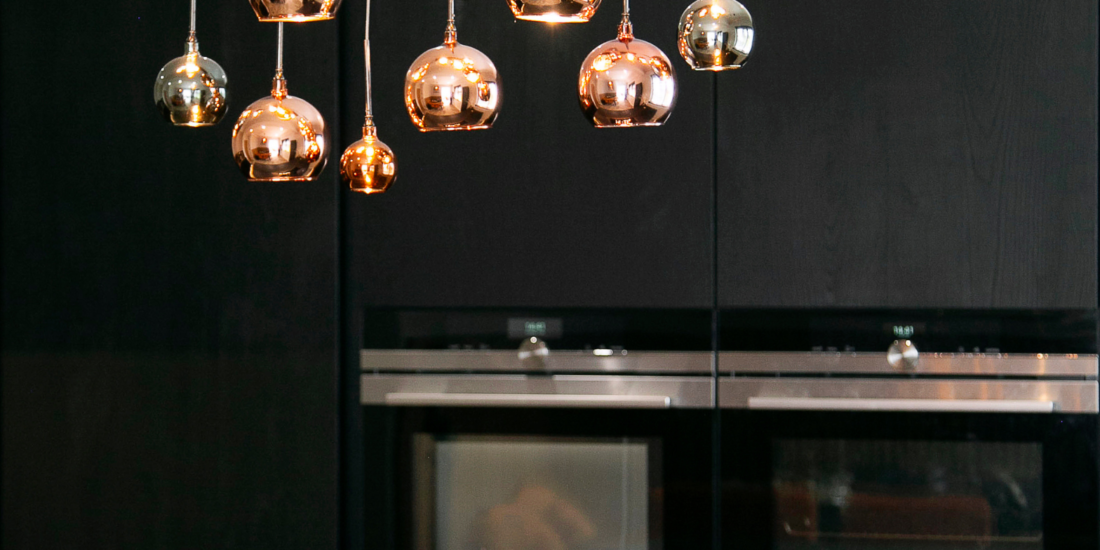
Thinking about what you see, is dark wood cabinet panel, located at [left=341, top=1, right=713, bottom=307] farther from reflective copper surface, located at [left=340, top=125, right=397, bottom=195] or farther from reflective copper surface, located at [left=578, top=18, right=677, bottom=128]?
reflective copper surface, located at [left=578, top=18, right=677, bottom=128]

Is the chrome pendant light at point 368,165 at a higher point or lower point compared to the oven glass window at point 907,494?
higher

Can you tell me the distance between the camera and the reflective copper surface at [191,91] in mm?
1044

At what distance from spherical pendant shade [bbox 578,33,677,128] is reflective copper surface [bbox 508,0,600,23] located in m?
0.07

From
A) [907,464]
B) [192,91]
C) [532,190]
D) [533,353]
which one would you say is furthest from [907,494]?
[192,91]

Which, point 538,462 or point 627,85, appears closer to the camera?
point 627,85

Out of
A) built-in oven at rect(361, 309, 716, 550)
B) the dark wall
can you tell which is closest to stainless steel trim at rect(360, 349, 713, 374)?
built-in oven at rect(361, 309, 716, 550)

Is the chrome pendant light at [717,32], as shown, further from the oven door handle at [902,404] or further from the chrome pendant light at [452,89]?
the oven door handle at [902,404]

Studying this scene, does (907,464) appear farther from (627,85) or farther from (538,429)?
(627,85)

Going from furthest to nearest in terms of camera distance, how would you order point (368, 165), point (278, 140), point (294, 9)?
point (368, 165), point (278, 140), point (294, 9)

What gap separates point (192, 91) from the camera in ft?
3.43

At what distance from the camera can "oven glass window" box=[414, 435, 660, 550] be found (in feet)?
6.23

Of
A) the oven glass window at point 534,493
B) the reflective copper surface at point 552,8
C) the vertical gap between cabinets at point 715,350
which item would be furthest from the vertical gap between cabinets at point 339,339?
the reflective copper surface at point 552,8

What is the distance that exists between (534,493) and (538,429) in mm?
121

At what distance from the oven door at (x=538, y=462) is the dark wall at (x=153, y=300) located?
0.13 metres
